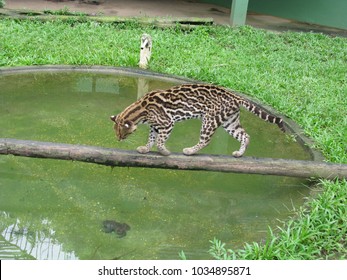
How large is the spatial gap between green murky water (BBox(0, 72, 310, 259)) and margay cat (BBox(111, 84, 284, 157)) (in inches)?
20.7

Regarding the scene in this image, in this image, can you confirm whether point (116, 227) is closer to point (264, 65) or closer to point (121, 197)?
point (121, 197)

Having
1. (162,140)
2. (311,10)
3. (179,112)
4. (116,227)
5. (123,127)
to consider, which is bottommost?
(116,227)

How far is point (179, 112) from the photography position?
18.1ft

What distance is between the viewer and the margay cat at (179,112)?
17.4 feet

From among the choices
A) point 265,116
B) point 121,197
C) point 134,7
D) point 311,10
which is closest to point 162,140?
point 121,197

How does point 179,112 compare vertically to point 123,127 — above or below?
above

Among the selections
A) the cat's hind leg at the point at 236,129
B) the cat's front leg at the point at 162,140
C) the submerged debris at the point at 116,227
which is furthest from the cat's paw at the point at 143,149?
the cat's hind leg at the point at 236,129

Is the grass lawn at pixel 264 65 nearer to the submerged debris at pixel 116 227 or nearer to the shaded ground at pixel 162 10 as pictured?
the submerged debris at pixel 116 227

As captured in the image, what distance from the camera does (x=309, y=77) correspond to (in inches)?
383

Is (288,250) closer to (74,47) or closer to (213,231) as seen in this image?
(213,231)

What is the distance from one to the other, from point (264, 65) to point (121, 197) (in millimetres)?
5914

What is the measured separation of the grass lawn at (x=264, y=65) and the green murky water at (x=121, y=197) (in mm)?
414

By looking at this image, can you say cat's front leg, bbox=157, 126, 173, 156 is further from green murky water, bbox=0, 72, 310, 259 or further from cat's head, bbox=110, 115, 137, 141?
green murky water, bbox=0, 72, 310, 259

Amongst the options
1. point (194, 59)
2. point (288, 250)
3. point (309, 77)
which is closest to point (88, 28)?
point (194, 59)
